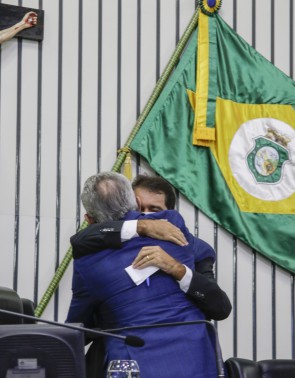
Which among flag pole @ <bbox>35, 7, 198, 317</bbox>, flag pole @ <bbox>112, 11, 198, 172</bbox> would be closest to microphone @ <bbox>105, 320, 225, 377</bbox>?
flag pole @ <bbox>35, 7, 198, 317</bbox>

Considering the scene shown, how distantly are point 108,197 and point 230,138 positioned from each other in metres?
2.18

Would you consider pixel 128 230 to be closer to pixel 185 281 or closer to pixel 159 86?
pixel 185 281

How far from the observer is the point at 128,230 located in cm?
286

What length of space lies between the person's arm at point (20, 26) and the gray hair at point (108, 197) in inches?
72.9

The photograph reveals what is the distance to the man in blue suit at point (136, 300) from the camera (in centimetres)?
280

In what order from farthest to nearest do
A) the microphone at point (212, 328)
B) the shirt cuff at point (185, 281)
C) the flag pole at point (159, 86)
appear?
A: the flag pole at point (159, 86)
the shirt cuff at point (185, 281)
the microphone at point (212, 328)

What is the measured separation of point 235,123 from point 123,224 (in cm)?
232

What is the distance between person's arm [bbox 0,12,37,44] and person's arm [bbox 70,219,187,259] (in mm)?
1970

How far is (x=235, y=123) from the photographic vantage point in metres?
5.05

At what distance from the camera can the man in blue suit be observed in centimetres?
280

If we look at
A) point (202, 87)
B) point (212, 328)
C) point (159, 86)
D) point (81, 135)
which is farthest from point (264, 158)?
point (212, 328)

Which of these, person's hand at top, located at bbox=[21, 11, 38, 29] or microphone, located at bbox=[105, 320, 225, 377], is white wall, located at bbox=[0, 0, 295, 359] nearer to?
person's hand at top, located at bbox=[21, 11, 38, 29]

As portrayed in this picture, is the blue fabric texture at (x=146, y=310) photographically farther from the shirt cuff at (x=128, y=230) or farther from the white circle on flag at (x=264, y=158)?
the white circle on flag at (x=264, y=158)

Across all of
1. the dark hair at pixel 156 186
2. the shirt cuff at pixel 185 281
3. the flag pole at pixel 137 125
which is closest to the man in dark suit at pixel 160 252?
the shirt cuff at pixel 185 281
